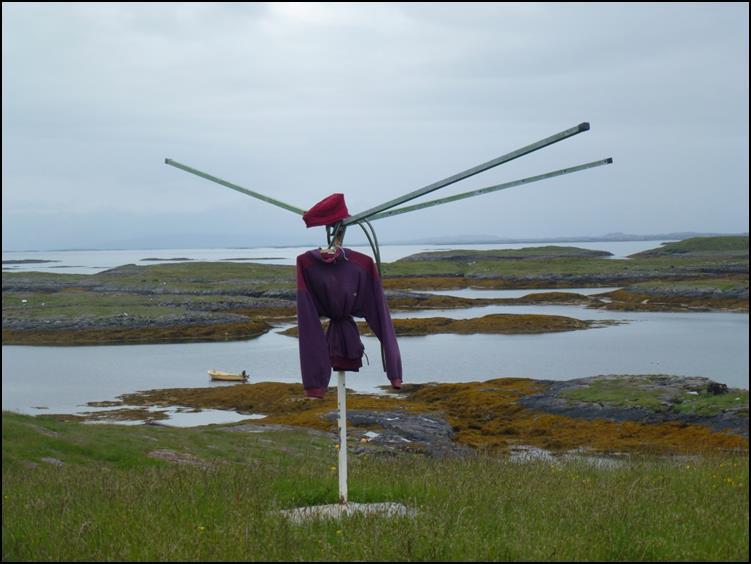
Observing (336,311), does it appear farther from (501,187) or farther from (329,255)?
(501,187)

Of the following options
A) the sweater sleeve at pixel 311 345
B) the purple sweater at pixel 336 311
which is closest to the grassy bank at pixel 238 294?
the purple sweater at pixel 336 311

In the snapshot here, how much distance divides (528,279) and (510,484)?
9773 centimetres

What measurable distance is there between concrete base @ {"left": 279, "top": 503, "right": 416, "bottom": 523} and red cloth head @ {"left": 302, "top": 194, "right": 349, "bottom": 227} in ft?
9.13

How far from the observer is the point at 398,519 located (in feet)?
22.1

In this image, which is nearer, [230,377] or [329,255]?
[329,255]

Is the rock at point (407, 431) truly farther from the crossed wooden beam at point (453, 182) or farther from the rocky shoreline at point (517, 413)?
the crossed wooden beam at point (453, 182)

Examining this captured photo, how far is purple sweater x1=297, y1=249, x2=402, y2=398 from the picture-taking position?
795 centimetres

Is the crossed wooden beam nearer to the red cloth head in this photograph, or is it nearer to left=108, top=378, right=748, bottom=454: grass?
the red cloth head

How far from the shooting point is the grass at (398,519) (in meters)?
6.05

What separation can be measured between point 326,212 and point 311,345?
53.5 inches

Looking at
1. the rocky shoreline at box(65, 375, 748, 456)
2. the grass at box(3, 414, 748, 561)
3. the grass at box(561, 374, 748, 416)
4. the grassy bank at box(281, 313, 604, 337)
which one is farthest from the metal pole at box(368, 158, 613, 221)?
the grassy bank at box(281, 313, 604, 337)

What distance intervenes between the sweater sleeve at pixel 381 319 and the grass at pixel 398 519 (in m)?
1.35

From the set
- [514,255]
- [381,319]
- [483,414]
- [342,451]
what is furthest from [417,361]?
[514,255]

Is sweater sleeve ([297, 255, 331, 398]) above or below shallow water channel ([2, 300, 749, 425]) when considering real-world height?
above
